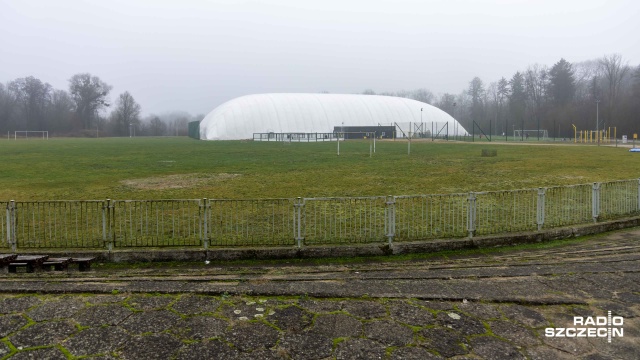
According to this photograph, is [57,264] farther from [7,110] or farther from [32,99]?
[32,99]

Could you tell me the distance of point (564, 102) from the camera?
9975 centimetres

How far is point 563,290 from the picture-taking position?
5617 mm

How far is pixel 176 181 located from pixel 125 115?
125 metres

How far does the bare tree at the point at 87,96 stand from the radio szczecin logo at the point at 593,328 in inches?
5449

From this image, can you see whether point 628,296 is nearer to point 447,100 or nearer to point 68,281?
point 68,281

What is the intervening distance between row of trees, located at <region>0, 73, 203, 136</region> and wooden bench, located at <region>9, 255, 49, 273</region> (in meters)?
123

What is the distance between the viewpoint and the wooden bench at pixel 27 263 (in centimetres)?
737

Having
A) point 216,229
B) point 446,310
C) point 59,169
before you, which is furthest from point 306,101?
point 446,310

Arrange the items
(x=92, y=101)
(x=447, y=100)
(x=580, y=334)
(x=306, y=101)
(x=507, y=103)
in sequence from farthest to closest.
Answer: (x=447, y=100), (x=92, y=101), (x=507, y=103), (x=306, y=101), (x=580, y=334)

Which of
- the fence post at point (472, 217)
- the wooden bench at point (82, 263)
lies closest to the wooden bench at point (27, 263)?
the wooden bench at point (82, 263)

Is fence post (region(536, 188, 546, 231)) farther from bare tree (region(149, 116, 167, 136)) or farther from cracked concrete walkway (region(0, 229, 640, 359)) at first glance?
bare tree (region(149, 116, 167, 136))

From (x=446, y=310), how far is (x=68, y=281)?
4.51 m

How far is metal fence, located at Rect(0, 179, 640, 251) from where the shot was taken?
8.64 meters

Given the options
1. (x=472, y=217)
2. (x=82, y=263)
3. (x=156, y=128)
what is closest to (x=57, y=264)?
(x=82, y=263)
